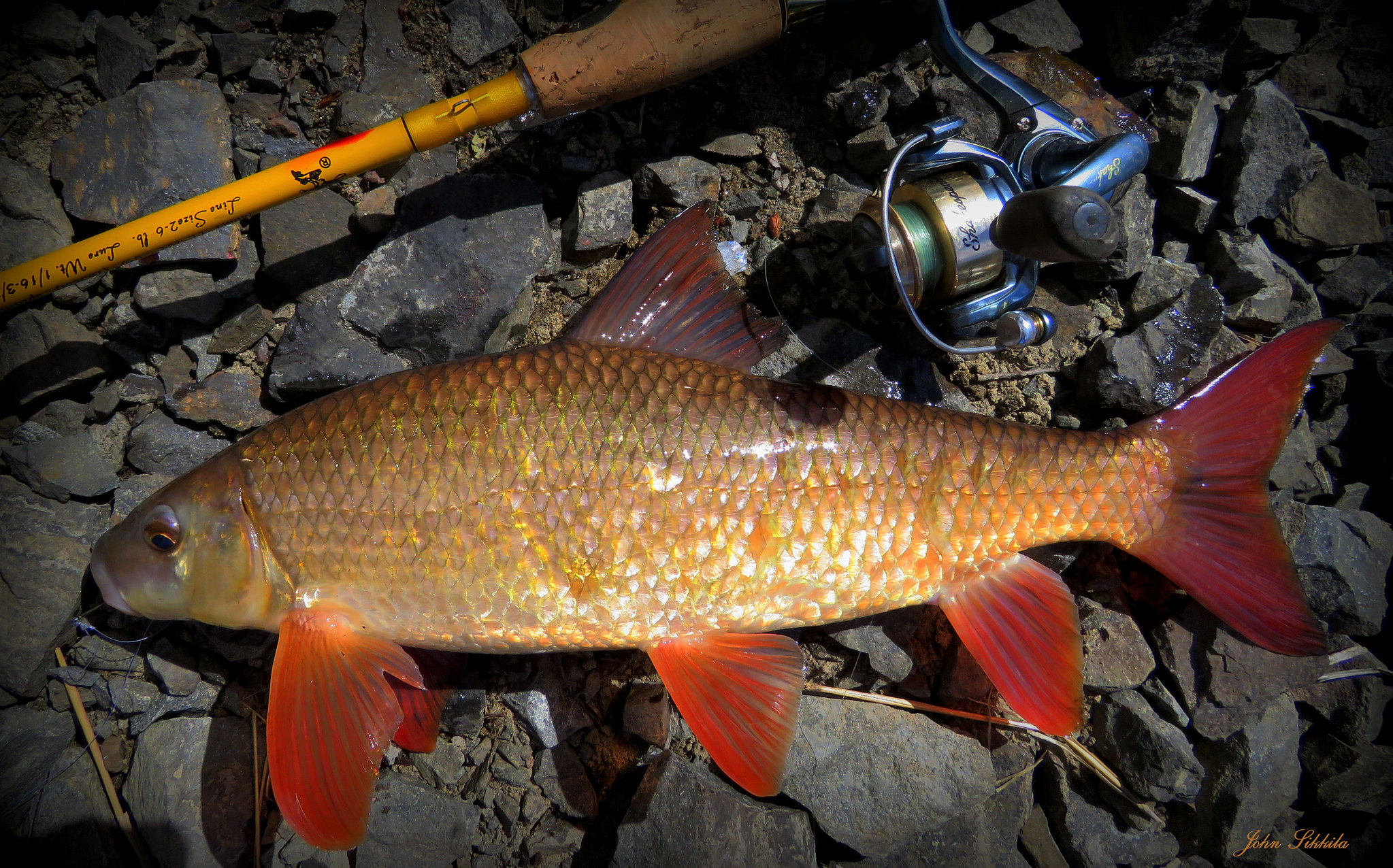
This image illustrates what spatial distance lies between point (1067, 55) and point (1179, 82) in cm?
47

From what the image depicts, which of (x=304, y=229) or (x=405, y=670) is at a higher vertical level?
(x=304, y=229)

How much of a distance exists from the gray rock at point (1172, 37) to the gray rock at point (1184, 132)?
0.08m

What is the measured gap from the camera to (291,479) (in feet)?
7.00

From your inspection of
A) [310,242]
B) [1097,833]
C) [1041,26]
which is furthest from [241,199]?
[1097,833]

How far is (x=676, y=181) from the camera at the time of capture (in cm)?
282

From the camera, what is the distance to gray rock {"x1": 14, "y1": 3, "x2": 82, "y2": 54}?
278cm

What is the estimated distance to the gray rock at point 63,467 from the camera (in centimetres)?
258

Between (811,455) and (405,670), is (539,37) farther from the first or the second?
(405,670)

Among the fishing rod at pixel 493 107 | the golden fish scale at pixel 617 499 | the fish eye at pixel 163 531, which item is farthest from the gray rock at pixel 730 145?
the fish eye at pixel 163 531

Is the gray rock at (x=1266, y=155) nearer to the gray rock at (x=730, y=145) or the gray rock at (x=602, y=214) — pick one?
the gray rock at (x=730, y=145)

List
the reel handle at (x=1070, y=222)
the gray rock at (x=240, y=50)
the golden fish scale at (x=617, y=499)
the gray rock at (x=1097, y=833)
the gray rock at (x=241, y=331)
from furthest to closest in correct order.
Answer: the gray rock at (x=240, y=50) < the gray rock at (x=241, y=331) < the gray rock at (x=1097, y=833) < the golden fish scale at (x=617, y=499) < the reel handle at (x=1070, y=222)

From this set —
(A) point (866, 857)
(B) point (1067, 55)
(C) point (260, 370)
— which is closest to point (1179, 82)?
(B) point (1067, 55)

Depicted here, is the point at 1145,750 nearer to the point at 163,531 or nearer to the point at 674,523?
the point at 674,523

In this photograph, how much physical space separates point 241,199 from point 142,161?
37.3 inches
